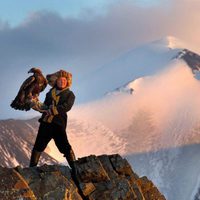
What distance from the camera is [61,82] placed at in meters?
20.2

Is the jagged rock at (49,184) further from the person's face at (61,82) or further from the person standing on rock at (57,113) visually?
the person's face at (61,82)

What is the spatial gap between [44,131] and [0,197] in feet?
18.3

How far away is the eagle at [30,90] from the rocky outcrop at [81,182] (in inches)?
98.6

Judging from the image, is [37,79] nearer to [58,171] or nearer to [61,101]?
[61,101]

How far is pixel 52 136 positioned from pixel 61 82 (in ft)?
6.40

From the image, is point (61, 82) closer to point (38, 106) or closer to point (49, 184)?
point (38, 106)

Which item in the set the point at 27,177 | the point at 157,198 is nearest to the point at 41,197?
the point at 27,177

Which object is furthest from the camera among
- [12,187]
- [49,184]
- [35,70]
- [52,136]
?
[52,136]

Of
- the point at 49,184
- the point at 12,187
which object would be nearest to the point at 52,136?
the point at 49,184

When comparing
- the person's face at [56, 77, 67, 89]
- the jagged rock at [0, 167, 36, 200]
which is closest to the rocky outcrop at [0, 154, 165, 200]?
the jagged rock at [0, 167, 36, 200]

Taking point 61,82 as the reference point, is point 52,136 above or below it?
below

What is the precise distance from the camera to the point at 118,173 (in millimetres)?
20953

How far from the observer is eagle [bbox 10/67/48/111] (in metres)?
20.0

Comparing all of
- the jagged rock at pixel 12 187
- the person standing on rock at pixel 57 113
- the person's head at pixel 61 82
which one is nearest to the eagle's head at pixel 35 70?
the person standing on rock at pixel 57 113
